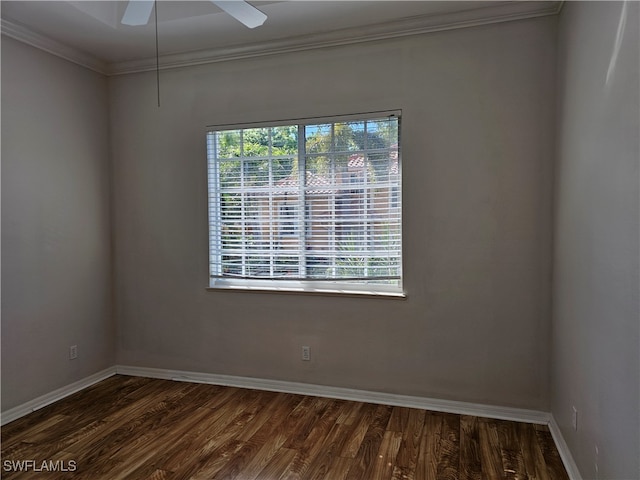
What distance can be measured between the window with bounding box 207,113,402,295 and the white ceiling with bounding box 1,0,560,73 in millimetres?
620

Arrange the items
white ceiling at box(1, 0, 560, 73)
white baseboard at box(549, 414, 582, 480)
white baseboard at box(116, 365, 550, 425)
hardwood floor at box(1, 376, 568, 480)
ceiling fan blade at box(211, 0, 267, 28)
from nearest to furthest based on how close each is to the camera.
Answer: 1. ceiling fan blade at box(211, 0, 267, 28)
2. white baseboard at box(549, 414, 582, 480)
3. hardwood floor at box(1, 376, 568, 480)
4. white ceiling at box(1, 0, 560, 73)
5. white baseboard at box(116, 365, 550, 425)

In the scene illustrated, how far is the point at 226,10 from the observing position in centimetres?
208

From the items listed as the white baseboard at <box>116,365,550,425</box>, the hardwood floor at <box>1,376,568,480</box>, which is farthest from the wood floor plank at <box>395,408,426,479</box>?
the white baseboard at <box>116,365,550,425</box>

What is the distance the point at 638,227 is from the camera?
147 centimetres

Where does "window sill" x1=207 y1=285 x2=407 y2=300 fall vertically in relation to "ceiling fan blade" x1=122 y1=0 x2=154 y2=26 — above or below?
below

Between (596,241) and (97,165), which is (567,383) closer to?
(596,241)

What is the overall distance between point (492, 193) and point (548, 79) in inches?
31.4

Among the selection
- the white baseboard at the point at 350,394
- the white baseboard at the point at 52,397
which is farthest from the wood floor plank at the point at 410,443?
the white baseboard at the point at 52,397

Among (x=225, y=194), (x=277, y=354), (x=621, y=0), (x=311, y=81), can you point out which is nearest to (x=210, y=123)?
(x=225, y=194)

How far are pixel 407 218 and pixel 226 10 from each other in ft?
5.82

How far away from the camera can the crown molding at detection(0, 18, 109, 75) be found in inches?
116

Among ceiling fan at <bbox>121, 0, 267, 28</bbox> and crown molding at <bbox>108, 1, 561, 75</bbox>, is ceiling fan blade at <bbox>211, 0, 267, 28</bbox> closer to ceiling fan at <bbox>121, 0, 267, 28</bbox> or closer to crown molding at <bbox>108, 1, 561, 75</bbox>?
ceiling fan at <bbox>121, 0, 267, 28</bbox>

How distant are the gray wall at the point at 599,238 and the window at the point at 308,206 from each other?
3.61ft

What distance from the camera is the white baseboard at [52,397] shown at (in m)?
2.97
